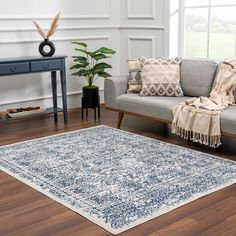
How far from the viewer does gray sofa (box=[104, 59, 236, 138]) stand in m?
3.97

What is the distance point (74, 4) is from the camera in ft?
17.1

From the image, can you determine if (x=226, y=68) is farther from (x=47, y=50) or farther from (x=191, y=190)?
(x=47, y=50)

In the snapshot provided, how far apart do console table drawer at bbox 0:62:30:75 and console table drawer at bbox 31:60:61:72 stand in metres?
0.08

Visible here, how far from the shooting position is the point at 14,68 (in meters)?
4.21

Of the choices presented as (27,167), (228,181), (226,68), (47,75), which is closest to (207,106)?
(226,68)

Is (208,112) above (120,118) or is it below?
above

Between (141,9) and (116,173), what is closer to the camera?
(116,173)

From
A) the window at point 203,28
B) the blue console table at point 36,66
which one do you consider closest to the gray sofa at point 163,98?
the blue console table at point 36,66

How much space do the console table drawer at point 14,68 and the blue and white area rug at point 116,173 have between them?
29.8 inches

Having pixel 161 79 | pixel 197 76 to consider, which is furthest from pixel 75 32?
pixel 197 76

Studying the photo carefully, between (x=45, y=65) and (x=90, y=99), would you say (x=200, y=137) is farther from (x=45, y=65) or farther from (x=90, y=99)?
(x=45, y=65)

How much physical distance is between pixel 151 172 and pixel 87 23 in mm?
2849

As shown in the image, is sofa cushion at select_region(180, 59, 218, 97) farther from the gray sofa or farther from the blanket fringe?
the blanket fringe

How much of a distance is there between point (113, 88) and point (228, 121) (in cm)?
140
